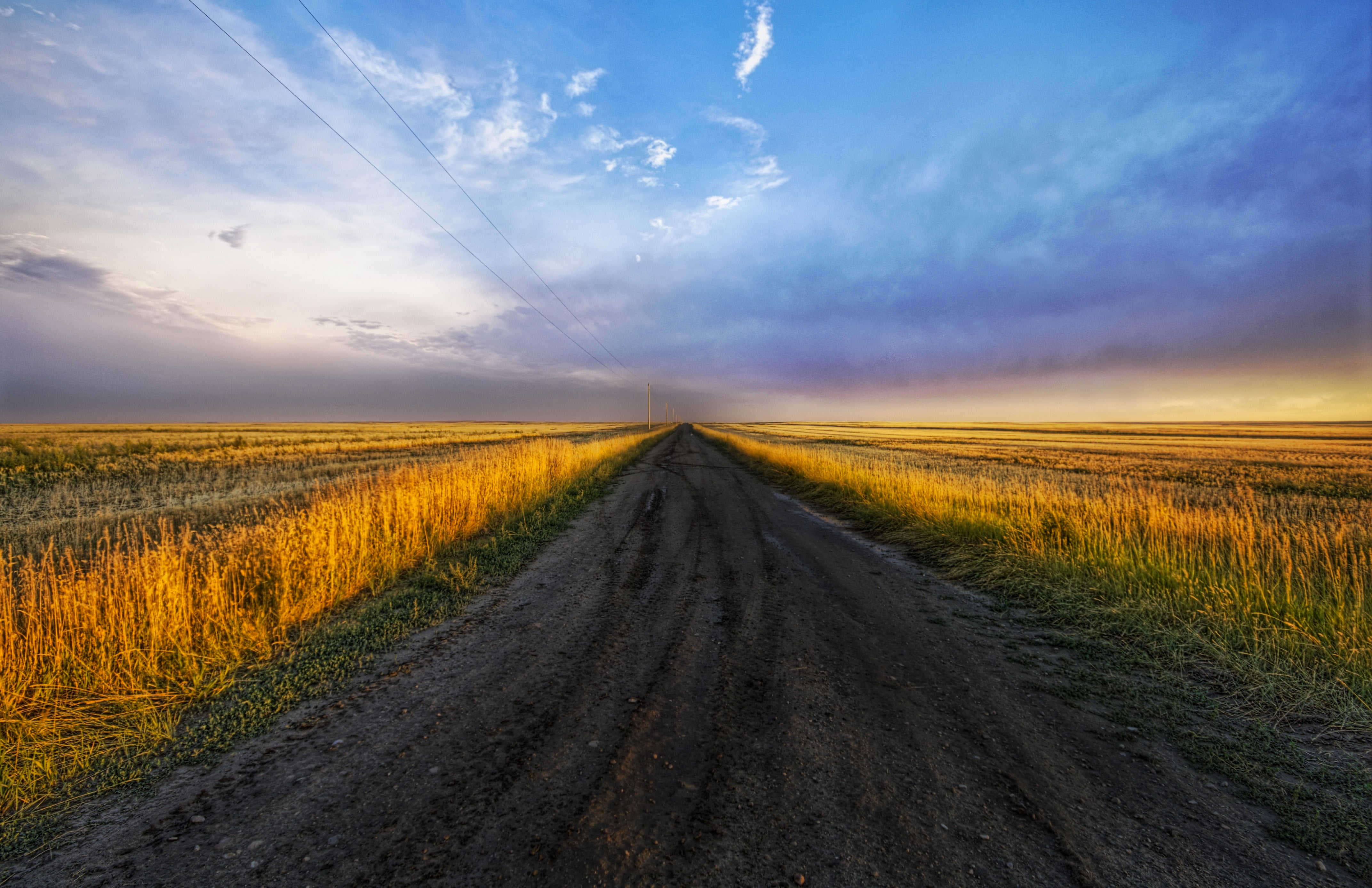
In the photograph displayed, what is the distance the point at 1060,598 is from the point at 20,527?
1958cm

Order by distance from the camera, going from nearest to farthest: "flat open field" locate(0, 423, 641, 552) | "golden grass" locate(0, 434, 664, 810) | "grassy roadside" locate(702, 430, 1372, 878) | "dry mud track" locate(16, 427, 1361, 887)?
"dry mud track" locate(16, 427, 1361, 887) → "grassy roadside" locate(702, 430, 1372, 878) → "golden grass" locate(0, 434, 664, 810) → "flat open field" locate(0, 423, 641, 552)

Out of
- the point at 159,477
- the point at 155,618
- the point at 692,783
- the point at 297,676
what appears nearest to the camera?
the point at 692,783

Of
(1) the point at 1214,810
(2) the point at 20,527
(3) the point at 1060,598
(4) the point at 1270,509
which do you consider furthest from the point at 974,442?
(2) the point at 20,527

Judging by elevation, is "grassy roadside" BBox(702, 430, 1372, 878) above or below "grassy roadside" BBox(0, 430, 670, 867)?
above

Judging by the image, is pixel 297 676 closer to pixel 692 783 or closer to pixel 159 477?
pixel 692 783

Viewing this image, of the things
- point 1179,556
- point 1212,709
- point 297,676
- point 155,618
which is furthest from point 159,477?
point 1179,556

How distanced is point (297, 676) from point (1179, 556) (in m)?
9.89

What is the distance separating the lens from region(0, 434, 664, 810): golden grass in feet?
10.7

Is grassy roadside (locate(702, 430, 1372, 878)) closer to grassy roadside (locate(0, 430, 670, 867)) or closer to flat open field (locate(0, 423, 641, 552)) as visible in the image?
grassy roadside (locate(0, 430, 670, 867))

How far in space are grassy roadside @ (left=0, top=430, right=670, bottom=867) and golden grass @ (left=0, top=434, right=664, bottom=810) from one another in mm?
133

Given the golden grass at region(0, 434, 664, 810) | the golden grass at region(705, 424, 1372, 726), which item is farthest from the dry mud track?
the golden grass at region(705, 424, 1372, 726)

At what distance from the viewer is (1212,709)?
3.69 metres

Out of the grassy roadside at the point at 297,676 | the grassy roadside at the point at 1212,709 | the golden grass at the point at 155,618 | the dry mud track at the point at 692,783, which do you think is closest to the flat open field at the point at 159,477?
the golden grass at the point at 155,618

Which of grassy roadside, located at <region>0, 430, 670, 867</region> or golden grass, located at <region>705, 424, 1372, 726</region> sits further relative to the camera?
golden grass, located at <region>705, 424, 1372, 726</region>
